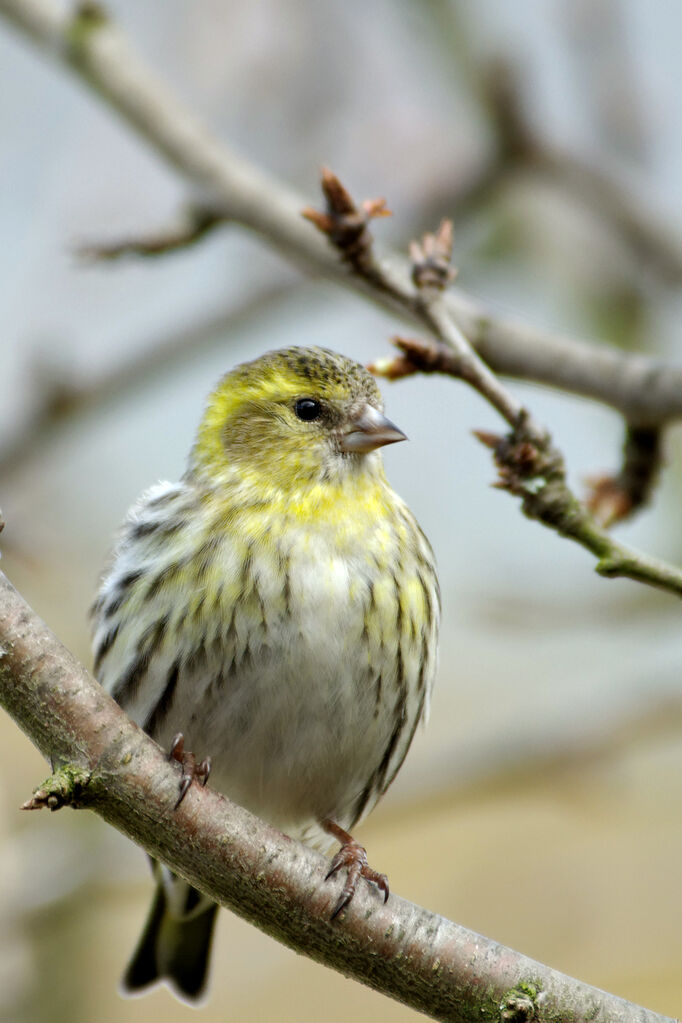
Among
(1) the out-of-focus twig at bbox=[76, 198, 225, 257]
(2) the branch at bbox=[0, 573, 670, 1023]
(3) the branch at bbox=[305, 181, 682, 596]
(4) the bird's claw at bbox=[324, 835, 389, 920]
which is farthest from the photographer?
(1) the out-of-focus twig at bbox=[76, 198, 225, 257]

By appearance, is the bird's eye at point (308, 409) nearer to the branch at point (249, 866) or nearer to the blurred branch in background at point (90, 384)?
the blurred branch in background at point (90, 384)

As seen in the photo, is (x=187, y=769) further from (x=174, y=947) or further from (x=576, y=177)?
(x=576, y=177)

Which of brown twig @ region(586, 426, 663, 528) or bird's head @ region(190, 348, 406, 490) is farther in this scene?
brown twig @ region(586, 426, 663, 528)

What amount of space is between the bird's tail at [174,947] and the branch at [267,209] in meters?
1.86

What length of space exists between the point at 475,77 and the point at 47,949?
312 cm

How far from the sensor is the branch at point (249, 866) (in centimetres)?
203

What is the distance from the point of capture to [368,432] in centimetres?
311

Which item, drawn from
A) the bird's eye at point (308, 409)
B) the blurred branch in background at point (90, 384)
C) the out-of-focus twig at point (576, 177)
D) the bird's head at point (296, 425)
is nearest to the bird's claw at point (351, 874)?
the bird's head at point (296, 425)

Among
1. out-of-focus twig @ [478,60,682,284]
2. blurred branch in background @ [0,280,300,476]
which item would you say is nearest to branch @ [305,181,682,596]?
out-of-focus twig @ [478,60,682,284]

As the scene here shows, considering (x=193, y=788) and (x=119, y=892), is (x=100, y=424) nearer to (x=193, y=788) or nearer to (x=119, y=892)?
(x=119, y=892)

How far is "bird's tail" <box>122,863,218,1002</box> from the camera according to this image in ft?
12.4

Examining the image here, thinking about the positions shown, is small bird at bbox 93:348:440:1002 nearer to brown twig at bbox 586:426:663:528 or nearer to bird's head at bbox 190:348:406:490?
bird's head at bbox 190:348:406:490

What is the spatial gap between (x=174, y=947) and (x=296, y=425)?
167 cm

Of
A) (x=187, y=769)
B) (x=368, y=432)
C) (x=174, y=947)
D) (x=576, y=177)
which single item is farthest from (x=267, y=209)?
(x=174, y=947)
